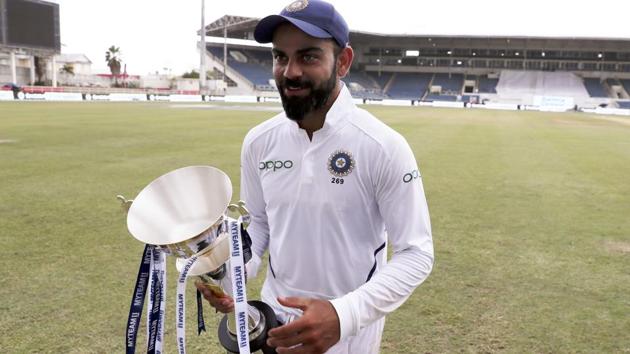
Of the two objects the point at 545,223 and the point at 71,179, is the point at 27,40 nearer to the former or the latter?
the point at 71,179

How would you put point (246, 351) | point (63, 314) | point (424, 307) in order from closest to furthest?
point (246, 351) < point (63, 314) < point (424, 307)

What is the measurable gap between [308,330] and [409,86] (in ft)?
248

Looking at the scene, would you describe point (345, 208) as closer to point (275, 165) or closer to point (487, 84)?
point (275, 165)

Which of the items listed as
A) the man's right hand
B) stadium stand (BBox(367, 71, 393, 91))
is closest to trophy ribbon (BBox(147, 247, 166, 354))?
the man's right hand

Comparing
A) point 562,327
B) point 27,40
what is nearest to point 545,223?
point 562,327

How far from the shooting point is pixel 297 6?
176cm

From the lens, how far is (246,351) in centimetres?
155

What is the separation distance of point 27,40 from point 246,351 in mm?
52778

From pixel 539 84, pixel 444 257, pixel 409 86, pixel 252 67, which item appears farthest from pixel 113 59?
pixel 444 257

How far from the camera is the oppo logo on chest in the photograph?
198 centimetres

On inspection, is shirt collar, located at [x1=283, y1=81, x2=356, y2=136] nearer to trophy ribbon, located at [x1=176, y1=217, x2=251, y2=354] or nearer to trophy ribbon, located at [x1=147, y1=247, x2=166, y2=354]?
trophy ribbon, located at [x1=176, y1=217, x2=251, y2=354]

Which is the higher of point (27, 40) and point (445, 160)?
point (27, 40)

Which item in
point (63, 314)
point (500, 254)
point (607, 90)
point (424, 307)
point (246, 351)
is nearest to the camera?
point (246, 351)

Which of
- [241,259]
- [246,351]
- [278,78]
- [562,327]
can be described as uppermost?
[278,78]
